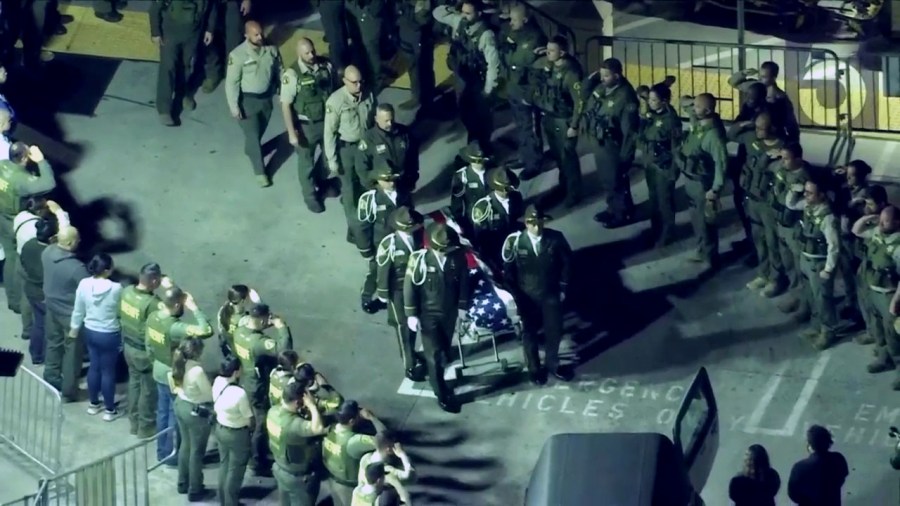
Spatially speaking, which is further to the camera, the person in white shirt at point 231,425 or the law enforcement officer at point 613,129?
the law enforcement officer at point 613,129

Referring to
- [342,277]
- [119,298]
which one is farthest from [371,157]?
[119,298]

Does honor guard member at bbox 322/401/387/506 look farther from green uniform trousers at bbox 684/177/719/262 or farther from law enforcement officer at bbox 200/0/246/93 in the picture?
law enforcement officer at bbox 200/0/246/93

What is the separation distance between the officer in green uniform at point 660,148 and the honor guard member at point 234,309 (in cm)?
451

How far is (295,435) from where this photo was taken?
1970 centimetres

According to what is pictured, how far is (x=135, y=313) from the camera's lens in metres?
21.2

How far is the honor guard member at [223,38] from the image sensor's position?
26109mm

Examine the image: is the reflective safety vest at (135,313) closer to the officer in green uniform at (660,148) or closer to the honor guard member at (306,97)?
the honor guard member at (306,97)

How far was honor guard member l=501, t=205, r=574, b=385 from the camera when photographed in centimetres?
2156

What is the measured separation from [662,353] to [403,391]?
97.5 inches

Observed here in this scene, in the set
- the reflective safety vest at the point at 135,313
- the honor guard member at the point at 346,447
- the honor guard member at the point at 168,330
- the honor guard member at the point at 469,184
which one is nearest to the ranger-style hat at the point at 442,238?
the honor guard member at the point at 469,184

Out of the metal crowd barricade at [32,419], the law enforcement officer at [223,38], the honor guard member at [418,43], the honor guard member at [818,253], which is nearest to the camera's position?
the honor guard member at [818,253]

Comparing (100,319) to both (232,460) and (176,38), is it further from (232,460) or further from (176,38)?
(176,38)

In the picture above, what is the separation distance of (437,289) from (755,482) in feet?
12.3

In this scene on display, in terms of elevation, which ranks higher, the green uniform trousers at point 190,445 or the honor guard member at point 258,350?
the honor guard member at point 258,350
